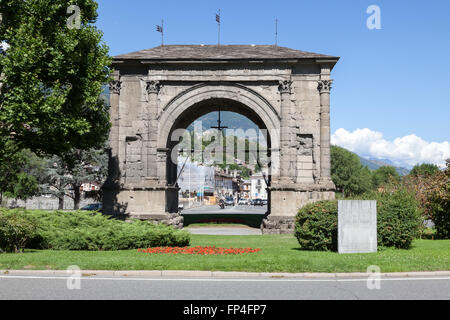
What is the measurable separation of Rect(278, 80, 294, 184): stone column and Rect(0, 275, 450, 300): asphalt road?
52.2 ft

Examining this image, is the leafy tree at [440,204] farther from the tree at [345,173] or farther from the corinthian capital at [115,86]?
the tree at [345,173]

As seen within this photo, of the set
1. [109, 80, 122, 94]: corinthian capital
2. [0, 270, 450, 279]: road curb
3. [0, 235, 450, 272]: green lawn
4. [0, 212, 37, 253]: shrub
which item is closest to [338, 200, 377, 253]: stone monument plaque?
[0, 235, 450, 272]: green lawn

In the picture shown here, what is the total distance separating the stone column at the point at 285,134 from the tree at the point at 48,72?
33.0 feet

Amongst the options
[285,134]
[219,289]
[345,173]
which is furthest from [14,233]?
[345,173]

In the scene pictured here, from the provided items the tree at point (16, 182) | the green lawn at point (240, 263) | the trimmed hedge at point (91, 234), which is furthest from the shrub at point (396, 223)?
the tree at point (16, 182)

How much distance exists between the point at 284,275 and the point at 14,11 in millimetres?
16853

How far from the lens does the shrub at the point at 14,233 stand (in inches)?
531

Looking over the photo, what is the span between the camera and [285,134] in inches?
1025

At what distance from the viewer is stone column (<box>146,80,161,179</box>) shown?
87.1 ft

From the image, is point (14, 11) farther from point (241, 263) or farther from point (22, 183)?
point (22, 183)

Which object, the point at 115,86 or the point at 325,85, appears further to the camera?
the point at 115,86

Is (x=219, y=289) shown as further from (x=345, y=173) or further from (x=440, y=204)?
(x=345, y=173)

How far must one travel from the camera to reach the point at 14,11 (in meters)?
19.7

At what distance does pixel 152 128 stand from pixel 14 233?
45.6 feet
